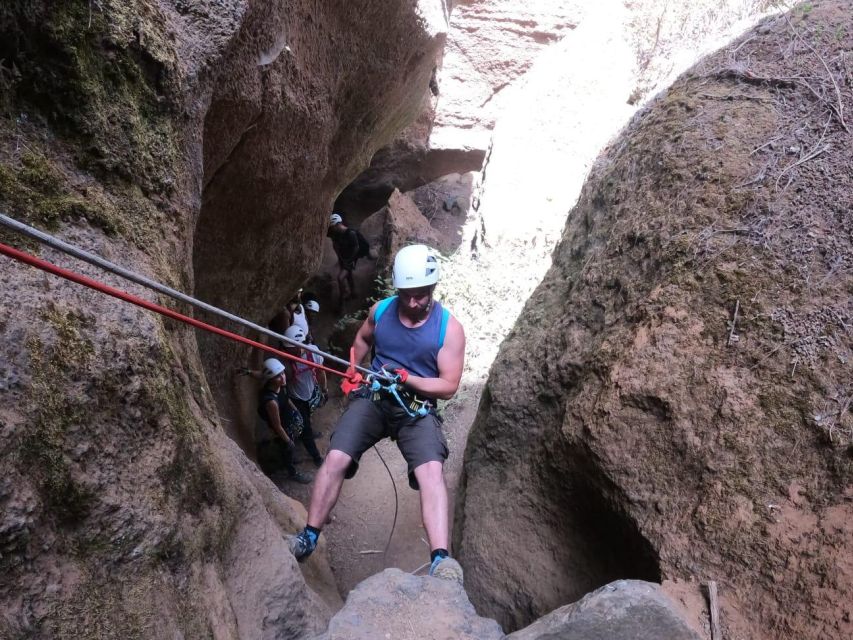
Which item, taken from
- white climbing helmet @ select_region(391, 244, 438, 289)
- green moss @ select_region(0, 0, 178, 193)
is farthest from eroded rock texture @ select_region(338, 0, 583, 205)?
green moss @ select_region(0, 0, 178, 193)

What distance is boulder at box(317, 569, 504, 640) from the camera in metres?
2.36

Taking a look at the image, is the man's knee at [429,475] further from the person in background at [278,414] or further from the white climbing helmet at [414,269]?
the person in background at [278,414]

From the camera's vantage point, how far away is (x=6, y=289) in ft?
5.57

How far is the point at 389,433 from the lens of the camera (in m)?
3.83

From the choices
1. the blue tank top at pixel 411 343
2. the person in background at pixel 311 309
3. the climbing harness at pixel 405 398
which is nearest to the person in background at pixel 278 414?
the person in background at pixel 311 309

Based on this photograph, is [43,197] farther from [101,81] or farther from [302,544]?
[302,544]

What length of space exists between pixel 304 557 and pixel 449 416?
14.0ft

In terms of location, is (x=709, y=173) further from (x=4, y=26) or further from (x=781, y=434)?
(x=4, y=26)

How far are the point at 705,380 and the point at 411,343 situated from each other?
1773 mm

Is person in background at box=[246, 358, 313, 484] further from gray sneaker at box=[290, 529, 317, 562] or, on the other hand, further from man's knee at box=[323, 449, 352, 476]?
gray sneaker at box=[290, 529, 317, 562]

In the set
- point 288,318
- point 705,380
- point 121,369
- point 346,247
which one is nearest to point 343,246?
point 346,247

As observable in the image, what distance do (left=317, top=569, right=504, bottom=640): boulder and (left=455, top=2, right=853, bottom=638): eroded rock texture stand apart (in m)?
1.07

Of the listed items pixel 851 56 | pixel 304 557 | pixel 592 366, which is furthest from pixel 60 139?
pixel 851 56

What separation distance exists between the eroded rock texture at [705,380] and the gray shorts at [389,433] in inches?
30.6
